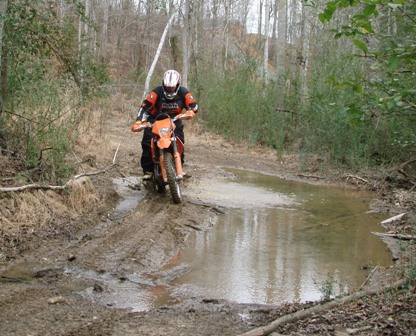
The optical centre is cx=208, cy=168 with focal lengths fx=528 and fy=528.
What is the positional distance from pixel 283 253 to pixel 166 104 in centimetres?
367

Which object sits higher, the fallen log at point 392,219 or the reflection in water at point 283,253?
the fallen log at point 392,219

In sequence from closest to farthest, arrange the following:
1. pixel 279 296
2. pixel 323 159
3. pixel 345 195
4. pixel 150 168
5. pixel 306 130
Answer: pixel 279 296, pixel 150 168, pixel 345 195, pixel 323 159, pixel 306 130

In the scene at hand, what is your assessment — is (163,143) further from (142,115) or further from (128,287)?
(128,287)

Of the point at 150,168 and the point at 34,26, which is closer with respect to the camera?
the point at 34,26

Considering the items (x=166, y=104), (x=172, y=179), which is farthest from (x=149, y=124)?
(x=172, y=179)

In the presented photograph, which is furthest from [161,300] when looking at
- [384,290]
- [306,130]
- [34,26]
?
[306,130]

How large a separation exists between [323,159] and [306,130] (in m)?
1.52

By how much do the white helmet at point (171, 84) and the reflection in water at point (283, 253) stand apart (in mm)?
2193

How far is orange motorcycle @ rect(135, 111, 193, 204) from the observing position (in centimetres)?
816

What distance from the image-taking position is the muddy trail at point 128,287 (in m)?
3.66

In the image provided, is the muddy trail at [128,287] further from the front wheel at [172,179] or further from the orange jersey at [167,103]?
the orange jersey at [167,103]

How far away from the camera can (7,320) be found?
3.75 meters

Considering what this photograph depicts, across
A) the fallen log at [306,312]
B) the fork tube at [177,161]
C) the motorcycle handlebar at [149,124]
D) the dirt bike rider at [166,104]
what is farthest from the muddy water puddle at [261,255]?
the motorcycle handlebar at [149,124]

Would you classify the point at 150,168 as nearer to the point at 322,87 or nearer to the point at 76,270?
the point at 76,270
